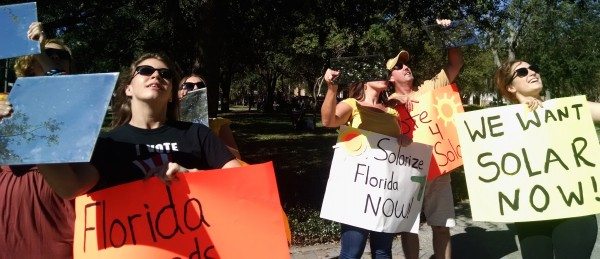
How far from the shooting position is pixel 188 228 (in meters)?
2.25

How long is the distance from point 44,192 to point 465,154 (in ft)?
7.44

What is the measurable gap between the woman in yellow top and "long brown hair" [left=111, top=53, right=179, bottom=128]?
3.28 ft

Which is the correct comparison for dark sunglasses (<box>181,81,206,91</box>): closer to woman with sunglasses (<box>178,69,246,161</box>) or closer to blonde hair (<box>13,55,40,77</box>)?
woman with sunglasses (<box>178,69,246,161</box>)

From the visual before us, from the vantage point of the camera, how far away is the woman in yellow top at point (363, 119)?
3.24 metres

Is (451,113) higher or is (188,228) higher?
(451,113)

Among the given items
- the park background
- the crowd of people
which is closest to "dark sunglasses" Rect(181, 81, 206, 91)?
the park background

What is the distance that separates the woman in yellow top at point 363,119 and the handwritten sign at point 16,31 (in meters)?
1.69

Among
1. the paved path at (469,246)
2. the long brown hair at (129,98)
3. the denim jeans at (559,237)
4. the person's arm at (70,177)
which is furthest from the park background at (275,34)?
the denim jeans at (559,237)

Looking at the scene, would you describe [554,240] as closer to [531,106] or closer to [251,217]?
[531,106]

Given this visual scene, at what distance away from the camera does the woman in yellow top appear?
3.24 metres

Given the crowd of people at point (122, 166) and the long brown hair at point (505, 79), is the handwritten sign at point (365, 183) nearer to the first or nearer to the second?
the crowd of people at point (122, 166)

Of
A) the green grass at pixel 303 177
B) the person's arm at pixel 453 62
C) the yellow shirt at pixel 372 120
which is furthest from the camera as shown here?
the green grass at pixel 303 177

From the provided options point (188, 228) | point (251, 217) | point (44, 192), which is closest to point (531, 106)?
point (251, 217)

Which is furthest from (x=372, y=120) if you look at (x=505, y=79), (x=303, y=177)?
(x=303, y=177)
